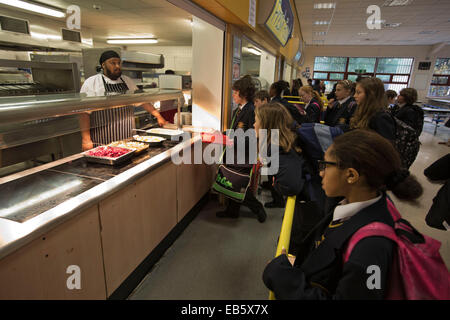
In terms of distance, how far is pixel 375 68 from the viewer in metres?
14.6

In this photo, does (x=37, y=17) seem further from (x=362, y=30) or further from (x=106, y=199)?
(x=362, y=30)

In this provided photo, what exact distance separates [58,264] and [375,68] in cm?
1723

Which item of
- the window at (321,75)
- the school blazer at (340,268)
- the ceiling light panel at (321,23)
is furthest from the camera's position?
the window at (321,75)

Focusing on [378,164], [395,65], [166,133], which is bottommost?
[166,133]

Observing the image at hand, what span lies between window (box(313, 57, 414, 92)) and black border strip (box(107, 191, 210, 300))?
47.8 ft

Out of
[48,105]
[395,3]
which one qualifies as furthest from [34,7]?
[395,3]

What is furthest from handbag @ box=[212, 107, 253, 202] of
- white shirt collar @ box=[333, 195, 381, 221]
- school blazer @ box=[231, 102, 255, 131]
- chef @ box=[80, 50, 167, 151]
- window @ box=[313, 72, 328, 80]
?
window @ box=[313, 72, 328, 80]

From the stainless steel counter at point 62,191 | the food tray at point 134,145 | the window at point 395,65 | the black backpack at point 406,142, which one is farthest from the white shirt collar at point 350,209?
the window at point 395,65

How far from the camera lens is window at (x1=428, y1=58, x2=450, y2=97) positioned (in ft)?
45.1

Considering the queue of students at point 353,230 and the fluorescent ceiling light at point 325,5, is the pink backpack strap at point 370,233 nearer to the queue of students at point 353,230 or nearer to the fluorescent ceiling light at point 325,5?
the queue of students at point 353,230

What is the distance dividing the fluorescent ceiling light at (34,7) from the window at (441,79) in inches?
672

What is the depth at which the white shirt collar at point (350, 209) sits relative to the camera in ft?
3.04

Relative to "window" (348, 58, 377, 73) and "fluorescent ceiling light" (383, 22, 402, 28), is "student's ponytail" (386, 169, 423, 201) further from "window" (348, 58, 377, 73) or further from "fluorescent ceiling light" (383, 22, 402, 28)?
"window" (348, 58, 377, 73)

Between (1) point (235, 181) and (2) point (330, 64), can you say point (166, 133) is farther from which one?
(2) point (330, 64)
